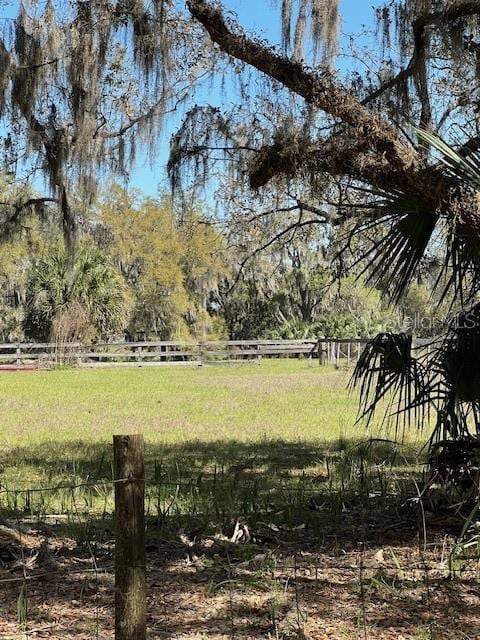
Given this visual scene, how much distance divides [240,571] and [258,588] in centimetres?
26

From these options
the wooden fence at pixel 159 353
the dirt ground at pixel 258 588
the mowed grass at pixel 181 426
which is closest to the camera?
the dirt ground at pixel 258 588

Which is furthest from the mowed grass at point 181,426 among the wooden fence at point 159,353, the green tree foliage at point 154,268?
the green tree foliage at point 154,268

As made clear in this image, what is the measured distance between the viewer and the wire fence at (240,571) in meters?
3.21

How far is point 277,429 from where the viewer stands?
33.5 ft

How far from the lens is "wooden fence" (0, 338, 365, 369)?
84.1 ft

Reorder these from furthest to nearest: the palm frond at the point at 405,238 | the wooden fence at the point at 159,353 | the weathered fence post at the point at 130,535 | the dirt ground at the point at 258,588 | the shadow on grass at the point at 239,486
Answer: the wooden fence at the point at 159,353
the shadow on grass at the point at 239,486
the palm frond at the point at 405,238
the dirt ground at the point at 258,588
the weathered fence post at the point at 130,535

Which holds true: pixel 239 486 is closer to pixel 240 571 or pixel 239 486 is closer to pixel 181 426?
pixel 240 571

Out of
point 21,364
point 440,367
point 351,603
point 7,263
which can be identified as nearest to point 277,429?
point 440,367

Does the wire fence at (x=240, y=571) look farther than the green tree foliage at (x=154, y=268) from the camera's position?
No

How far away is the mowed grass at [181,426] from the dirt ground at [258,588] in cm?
135

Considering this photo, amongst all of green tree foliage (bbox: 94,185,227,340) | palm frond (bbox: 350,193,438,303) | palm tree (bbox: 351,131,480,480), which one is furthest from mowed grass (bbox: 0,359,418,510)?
green tree foliage (bbox: 94,185,227,340)

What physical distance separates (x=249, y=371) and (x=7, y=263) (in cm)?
1307

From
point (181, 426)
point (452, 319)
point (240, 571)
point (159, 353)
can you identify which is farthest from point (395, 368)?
point (159, 353)

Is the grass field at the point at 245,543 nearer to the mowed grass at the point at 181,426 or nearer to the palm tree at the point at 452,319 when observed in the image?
the mowed grass at the point at 181,426
